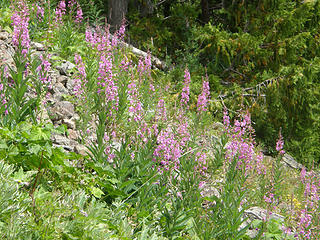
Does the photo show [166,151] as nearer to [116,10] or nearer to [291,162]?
[116,10]

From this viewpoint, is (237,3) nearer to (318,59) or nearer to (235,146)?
(318,59)

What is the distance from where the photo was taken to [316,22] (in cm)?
1076

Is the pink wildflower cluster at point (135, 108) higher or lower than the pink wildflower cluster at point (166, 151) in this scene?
higher

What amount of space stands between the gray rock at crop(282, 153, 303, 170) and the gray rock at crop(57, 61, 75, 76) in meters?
6.28

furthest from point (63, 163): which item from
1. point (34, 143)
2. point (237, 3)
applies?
point (237, 3)

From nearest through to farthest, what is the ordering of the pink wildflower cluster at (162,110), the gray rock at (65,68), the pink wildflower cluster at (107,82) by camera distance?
the pink wildflower cluster at (162,110), the pink wildflower cluster at (107,82), the gray rock at (65,68)

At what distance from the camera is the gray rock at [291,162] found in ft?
33.4

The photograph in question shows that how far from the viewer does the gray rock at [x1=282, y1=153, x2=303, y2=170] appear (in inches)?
401

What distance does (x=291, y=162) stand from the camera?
10.3m

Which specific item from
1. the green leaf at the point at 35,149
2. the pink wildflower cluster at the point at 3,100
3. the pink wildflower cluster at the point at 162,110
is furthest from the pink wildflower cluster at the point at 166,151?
the pink wildflower cluster at the point at 3,100

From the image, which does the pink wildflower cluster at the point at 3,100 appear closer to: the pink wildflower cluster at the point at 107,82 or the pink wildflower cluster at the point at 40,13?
the pink wildflower cluster at the point at 107,82

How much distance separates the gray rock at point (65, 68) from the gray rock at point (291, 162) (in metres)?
6.28

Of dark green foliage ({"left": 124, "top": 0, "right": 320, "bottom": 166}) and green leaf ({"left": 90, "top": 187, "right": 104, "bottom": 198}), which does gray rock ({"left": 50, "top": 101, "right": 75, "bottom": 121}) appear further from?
dark green foliage ({"left": 124, "top": 0, "right": 320, "bottom": 166})

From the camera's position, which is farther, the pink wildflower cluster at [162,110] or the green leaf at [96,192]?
the pink wildflower cluster at [162,110]
